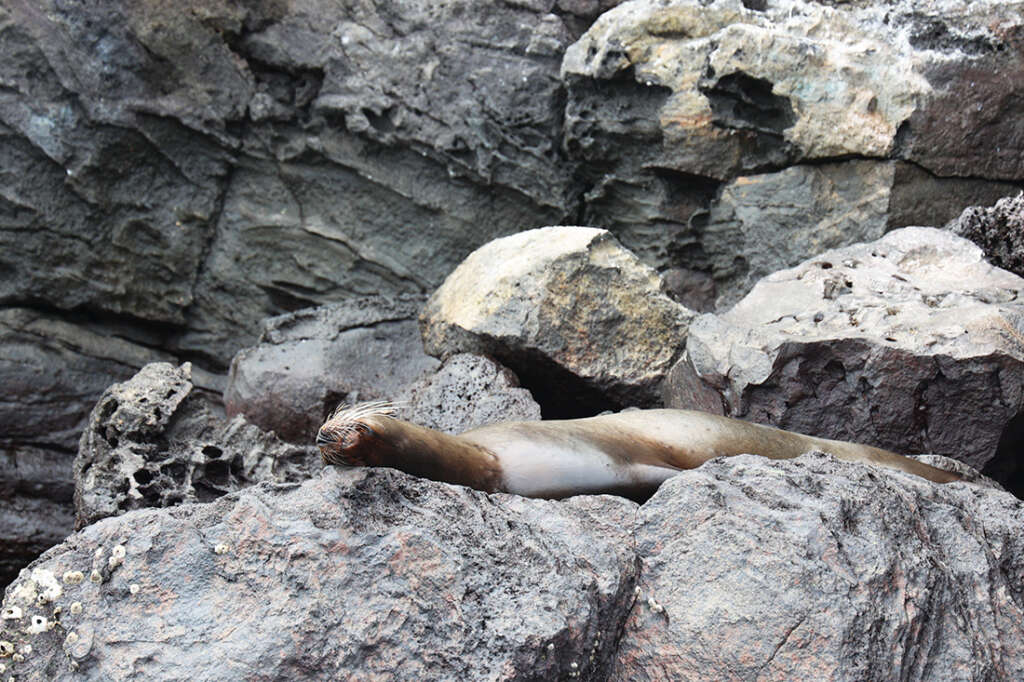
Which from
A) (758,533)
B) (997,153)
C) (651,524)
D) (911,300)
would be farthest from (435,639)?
(997,153)

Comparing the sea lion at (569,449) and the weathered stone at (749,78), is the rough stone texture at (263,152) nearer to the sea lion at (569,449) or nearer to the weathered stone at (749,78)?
the weathered stone at (749,78)

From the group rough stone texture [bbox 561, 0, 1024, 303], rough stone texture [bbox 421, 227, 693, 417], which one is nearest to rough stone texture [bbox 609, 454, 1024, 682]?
rough stone texture [bbox 421, 227, 693, 417]

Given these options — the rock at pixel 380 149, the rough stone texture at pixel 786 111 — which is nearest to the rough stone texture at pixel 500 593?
the rough stone texture at pixel 786 111

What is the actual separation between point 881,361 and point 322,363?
2691mm

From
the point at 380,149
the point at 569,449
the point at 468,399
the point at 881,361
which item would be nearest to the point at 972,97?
the point at 881,361

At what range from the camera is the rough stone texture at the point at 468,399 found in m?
4.21

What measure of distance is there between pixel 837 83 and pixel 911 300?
1.62 m

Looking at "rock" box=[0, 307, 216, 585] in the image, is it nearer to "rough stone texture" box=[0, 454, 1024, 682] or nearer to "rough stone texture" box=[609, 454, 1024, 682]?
"rough stone texture" box=[0, 454, 1024, 682]

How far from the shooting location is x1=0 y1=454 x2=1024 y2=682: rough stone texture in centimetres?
210

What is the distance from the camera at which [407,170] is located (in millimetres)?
6074

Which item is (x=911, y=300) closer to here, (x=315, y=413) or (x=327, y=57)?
(x=315, y=413)

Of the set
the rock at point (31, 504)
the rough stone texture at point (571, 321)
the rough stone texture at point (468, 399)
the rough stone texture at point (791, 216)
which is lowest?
the rock at point (31, 504)

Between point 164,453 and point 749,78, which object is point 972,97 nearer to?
point 749,78

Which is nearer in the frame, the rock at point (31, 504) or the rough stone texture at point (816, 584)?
the rough stone texture at point (816, 584)
